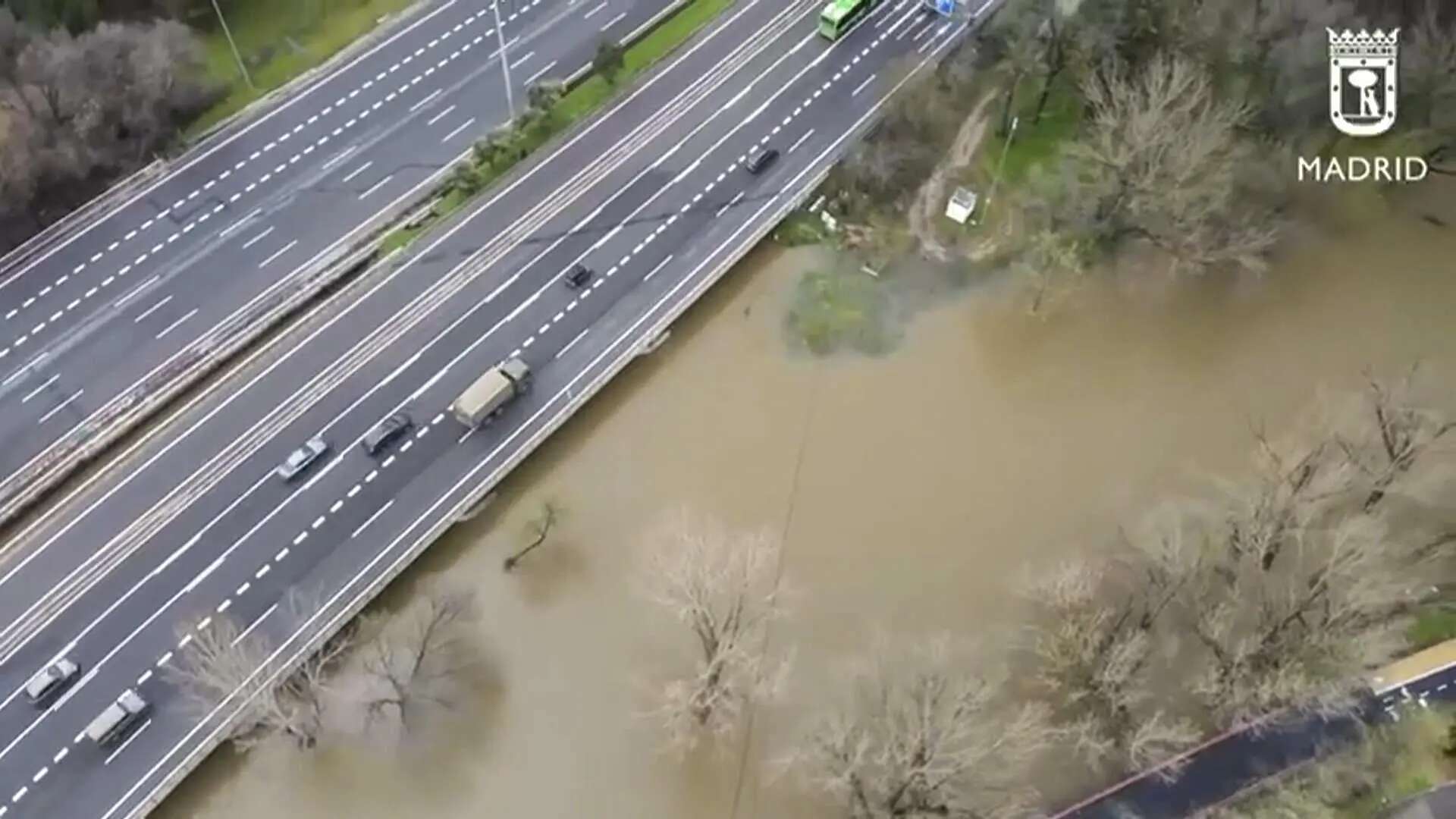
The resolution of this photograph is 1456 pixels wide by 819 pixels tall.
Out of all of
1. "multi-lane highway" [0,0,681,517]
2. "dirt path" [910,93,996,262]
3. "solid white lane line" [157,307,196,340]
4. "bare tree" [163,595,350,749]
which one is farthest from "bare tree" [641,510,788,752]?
"solid white lane line" [157,307,196,340]

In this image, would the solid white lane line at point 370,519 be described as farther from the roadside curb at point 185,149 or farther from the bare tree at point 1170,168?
the bare tree at point 1170,168

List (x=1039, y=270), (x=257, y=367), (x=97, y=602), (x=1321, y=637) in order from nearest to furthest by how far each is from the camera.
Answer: (x=1321, y=637) < (x=97, y=602) < (x=257, y=367) < (x=1039, y=270)

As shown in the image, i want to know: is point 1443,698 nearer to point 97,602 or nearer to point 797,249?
point 797,249

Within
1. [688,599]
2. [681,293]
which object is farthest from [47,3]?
[688,599]

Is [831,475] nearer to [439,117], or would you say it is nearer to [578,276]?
[578,276]

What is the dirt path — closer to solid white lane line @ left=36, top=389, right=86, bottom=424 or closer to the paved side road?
the paved side road

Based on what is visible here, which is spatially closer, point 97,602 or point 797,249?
point 97,602
